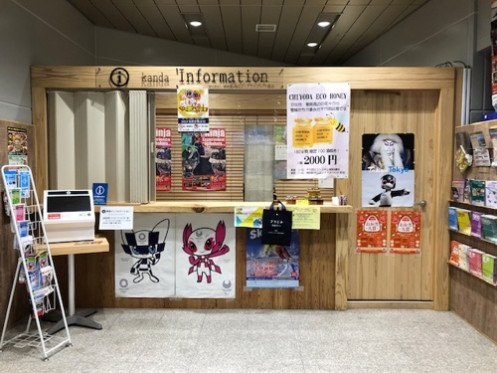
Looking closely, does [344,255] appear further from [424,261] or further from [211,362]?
[211,362]

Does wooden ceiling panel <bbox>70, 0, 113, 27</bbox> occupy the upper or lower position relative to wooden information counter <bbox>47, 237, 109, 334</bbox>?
upper

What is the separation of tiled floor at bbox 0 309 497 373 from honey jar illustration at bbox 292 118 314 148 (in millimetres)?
1640

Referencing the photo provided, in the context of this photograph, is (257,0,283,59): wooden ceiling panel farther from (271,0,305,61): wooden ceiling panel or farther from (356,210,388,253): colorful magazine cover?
(356,210,388,253): colorful magazine cover

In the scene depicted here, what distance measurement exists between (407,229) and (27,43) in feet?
13.4

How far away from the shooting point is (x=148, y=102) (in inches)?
154

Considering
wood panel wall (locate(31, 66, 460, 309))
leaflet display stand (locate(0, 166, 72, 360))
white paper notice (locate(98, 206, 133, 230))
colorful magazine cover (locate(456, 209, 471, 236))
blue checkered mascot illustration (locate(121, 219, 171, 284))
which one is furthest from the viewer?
blue checkered mascot illustration (locate(121, 219, 171, 284))

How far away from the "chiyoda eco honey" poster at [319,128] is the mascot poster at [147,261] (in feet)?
4.67

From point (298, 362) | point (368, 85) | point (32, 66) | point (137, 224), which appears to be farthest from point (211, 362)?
point (32, 66)

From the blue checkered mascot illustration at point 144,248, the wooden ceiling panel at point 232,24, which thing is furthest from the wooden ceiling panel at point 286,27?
the blue checkered mascot illustration at point 144,248

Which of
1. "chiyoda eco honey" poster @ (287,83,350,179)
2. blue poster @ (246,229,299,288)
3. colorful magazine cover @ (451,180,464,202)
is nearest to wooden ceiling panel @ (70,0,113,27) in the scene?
"chiyoda eco honey" poster @ (287,83,350,179)

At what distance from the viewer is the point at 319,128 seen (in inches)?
152

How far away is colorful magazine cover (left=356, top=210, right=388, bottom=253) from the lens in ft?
13.3

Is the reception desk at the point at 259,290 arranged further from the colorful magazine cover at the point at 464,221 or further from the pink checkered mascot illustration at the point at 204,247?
the colorful magazine cover at the point at 464,221

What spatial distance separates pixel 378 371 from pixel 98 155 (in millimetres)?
3039
